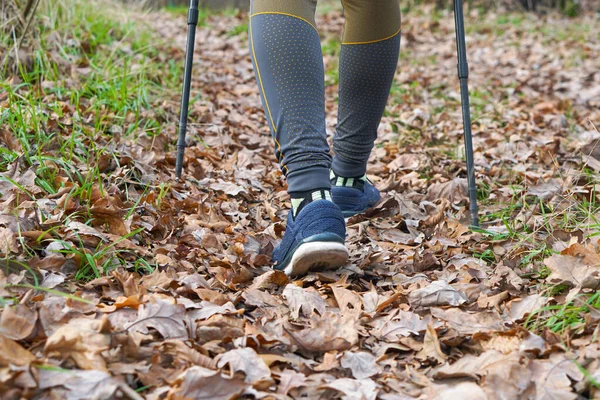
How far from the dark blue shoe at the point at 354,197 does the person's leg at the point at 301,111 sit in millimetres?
698

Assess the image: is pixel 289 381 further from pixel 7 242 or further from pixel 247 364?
pixel 7 242

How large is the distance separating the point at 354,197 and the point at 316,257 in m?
0.78

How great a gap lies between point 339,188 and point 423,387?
1.23 metres

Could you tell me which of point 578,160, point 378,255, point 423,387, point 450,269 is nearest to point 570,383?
point 423,387

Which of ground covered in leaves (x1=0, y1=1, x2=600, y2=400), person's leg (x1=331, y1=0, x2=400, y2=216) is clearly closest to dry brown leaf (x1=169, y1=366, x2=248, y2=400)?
ground covered in leaves (x1=0, y1=1, x2=600, y2=400)

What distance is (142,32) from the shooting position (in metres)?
5.25

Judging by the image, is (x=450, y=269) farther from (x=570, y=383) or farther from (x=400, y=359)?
(x=570, y=383)

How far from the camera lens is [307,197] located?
5.64 feet

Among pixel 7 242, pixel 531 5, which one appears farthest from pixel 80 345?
pixel 531 5

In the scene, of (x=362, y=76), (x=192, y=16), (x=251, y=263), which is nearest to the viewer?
(x=251, y=263)

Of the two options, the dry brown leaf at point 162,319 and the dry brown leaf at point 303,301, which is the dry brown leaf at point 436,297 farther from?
the dry brown leaf at point 162,319

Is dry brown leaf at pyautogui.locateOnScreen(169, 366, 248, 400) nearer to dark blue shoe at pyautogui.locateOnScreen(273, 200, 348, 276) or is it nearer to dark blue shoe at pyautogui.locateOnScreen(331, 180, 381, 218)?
dark blue shoe at pyautogui.locateOnScreen(273, 200, 348, 276)

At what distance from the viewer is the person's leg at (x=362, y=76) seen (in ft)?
6.69

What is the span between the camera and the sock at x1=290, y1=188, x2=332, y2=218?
1709 millimetres
